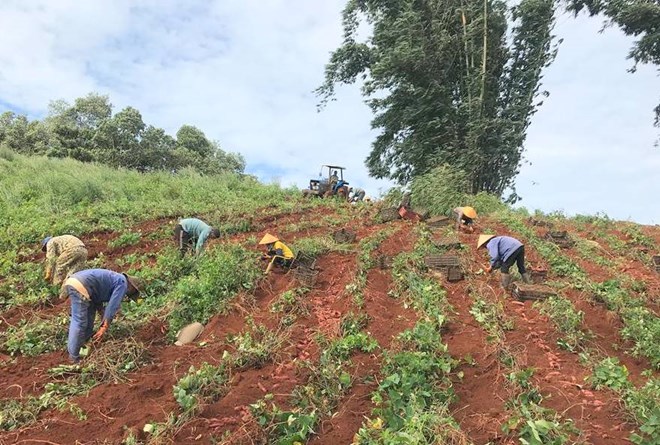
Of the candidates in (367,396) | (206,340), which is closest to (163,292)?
(206,340)

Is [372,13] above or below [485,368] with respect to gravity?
above

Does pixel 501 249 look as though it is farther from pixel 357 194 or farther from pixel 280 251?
pixel 357 194

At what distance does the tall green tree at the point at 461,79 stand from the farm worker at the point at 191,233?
34.6 ft

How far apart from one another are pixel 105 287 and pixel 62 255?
5.75ft

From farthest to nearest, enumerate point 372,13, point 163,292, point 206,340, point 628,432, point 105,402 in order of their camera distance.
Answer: point 372,13
point 163,292
point 206,340
point 105,402
point 628,432

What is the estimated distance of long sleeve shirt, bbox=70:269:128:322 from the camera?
18.0 ft

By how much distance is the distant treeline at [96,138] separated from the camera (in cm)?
2528

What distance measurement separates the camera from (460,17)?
18.1 meters

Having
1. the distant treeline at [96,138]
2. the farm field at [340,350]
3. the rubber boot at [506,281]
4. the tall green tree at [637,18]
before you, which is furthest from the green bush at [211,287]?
the distant treeline at [96,138]

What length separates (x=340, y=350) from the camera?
17.9 ft

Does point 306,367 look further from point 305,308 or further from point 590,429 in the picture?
point 590,429

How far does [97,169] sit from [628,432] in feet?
55.0

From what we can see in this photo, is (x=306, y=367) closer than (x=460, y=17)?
Yes

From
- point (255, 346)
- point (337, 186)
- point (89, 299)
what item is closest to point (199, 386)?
point (255, 346)
